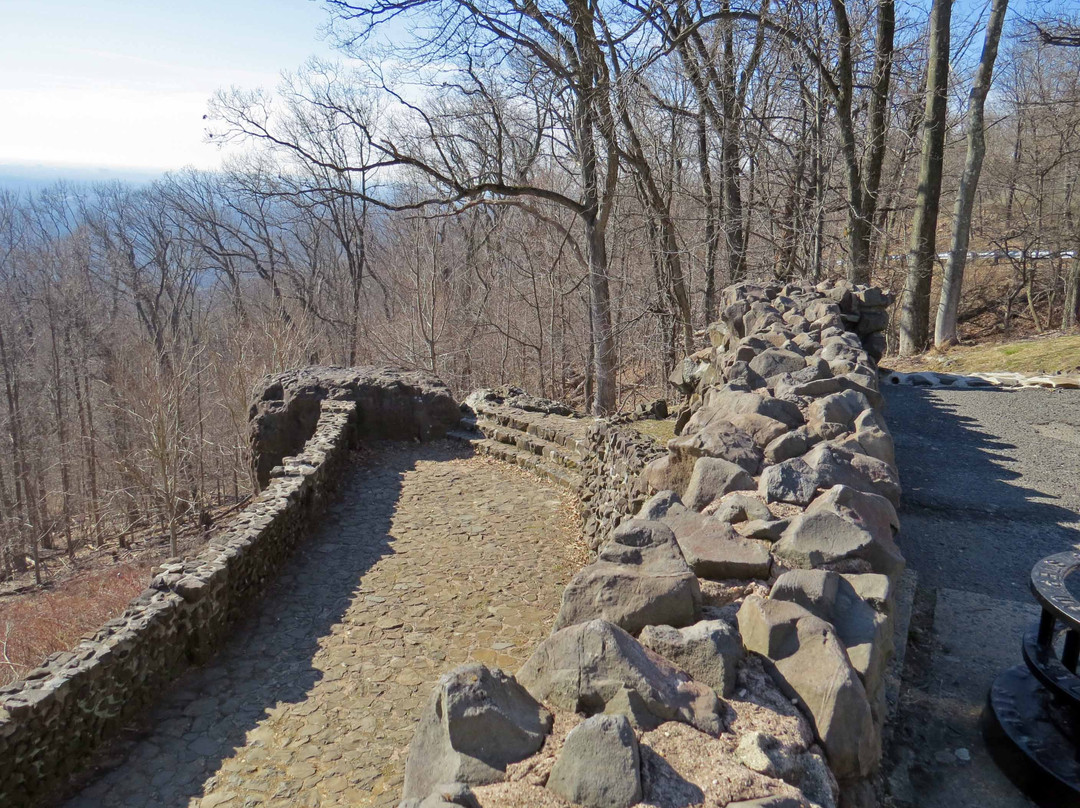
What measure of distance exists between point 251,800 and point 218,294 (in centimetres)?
3457

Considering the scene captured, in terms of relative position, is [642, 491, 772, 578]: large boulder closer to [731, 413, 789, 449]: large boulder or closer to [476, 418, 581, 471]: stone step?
[731, 413, 789, 449]: large boulder

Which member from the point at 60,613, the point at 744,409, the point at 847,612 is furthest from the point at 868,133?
the point at 60,613

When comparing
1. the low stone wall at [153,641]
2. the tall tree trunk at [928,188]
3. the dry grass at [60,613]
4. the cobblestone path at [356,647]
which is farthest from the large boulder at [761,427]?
the tall tree trunk at [928,188]

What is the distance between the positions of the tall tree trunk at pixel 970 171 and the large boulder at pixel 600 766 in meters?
14.7

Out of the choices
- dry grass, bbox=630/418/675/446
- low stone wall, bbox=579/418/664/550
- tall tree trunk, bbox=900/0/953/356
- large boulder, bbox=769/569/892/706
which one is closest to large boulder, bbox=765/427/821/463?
low stone wall, bbox=579/418/664/550

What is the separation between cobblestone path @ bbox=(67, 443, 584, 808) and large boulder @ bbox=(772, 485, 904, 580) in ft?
8.04

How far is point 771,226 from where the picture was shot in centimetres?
1606

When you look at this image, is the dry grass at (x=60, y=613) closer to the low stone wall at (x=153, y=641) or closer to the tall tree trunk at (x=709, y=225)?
the low stone wall at (x=153, y=641)

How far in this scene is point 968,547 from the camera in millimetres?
5418

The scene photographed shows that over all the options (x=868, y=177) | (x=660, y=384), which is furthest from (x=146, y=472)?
(x=868, y=177)

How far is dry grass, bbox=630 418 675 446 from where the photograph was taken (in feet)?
31.7

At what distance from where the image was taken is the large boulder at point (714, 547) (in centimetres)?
304

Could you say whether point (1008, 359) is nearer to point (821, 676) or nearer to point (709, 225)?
point (709, 225)

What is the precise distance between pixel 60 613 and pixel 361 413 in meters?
8.64
